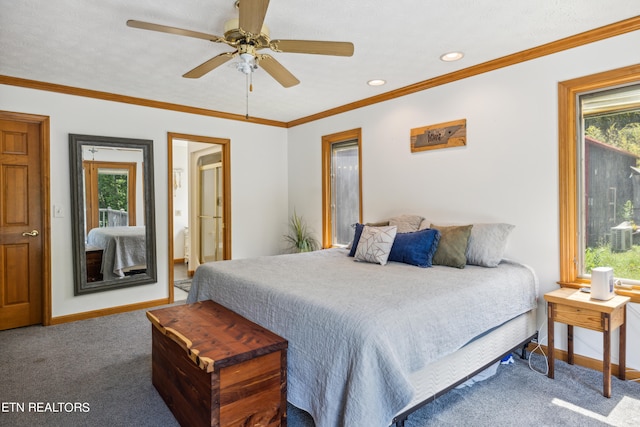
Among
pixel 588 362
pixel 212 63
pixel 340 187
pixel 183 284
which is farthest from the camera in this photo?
pixel 183 284

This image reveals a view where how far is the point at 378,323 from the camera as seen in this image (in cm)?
166

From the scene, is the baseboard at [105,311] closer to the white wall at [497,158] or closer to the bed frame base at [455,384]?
the white wall at [497,158]

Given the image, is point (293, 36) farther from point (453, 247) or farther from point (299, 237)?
point (299, 237)

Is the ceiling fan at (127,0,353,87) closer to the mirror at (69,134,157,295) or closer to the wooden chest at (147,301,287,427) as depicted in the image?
the wooden chest at (147,301,287,427)

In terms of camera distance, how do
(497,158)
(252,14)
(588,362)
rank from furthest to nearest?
(497,158) < (588,362) < (252,14)

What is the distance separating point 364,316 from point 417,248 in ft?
4.70

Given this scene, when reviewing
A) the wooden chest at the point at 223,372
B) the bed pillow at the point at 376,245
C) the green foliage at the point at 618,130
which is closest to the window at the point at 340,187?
the bed pillow at the point at 376,245

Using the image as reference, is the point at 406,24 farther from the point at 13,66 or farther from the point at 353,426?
the point at 13,66

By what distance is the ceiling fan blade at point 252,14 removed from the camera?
5.83 ft

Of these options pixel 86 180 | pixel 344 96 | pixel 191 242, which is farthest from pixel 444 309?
pixel 191 242

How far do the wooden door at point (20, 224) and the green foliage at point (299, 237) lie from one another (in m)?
2.90

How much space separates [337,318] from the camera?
1.74m

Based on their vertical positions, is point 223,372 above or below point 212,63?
below

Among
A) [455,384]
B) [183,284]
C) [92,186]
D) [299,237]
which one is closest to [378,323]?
[455,384]
